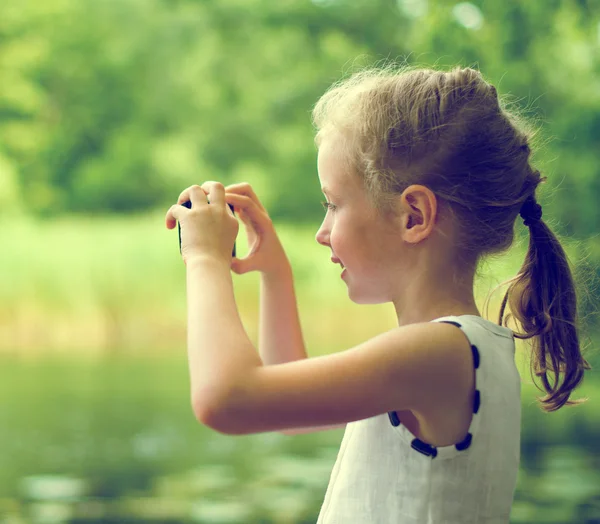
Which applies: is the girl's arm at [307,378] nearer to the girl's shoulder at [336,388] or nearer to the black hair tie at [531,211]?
the girl's shoulder at [336,388]

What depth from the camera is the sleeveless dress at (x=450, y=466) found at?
0.68 meters

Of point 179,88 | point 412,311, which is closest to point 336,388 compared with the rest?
point 412,311

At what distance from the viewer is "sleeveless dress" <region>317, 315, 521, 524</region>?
0.68 m

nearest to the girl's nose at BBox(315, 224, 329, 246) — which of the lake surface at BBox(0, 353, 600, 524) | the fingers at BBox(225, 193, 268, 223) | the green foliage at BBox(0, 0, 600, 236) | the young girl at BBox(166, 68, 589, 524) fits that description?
the young girl at BBox(166, 68, 589, 524)

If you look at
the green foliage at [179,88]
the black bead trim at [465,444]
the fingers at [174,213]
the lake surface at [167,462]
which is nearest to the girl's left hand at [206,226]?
the fingers at [174,213]

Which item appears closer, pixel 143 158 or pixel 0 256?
pixel 0 256

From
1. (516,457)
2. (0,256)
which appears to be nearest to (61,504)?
(516,457)

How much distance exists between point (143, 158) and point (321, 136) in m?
6.91

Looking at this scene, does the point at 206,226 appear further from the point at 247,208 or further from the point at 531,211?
the point at 531,211

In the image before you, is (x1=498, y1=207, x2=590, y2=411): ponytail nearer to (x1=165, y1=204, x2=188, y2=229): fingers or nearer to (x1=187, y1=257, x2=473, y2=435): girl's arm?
(x1=187, y1=257, x2=473, y2=435): girl's arm

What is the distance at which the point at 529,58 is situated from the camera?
3.95m

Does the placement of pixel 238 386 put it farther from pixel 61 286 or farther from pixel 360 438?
pixel 61 286

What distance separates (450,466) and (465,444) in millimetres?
20

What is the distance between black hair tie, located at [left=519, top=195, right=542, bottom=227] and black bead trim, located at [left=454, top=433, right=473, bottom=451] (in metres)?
0.21
